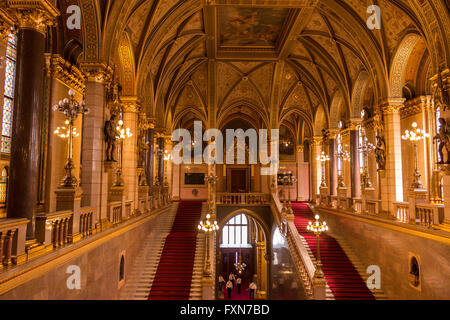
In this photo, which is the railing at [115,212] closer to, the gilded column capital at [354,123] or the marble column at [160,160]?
the marble column at [160,160]

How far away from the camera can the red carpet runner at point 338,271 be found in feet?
36.6


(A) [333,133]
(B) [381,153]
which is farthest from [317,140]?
(B) [381,153]

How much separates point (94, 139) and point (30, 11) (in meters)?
3.55

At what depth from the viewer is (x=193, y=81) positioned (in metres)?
20.5

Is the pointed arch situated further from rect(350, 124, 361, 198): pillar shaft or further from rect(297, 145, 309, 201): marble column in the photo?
rect(297, 145, 309, 201): marble column

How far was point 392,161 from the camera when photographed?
12.0 meters

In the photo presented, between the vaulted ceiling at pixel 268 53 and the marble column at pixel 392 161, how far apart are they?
0.61m

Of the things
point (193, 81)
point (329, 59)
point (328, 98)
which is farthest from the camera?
point (193, 81)

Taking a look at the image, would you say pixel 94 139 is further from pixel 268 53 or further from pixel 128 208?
pixel 268 53

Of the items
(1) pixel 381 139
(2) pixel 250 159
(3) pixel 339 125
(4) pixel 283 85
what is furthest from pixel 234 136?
(1) pixel 381 139

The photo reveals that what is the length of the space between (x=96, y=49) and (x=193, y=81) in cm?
1242

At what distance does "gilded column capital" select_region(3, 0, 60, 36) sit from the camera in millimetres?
5289

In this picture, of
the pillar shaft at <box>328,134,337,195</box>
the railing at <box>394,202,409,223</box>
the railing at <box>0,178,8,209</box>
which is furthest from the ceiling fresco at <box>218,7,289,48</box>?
the railing at <box>0,178,8,209</box>

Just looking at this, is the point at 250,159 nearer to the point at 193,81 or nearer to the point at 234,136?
the point at 234,136
